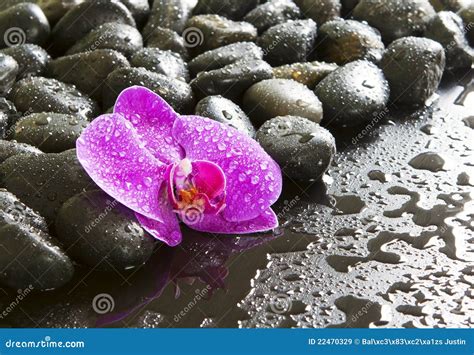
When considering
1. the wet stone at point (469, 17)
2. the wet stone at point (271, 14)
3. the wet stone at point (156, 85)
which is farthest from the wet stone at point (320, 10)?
the wet stone at point (156, 85)

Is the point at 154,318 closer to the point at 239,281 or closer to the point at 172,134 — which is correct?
the point at 239,281

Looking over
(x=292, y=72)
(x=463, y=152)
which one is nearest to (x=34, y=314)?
(x=292, y=72)

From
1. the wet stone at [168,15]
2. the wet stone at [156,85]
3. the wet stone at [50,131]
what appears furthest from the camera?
the wet stone at [168,15]

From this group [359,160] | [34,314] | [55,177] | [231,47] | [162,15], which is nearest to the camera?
[34,314]

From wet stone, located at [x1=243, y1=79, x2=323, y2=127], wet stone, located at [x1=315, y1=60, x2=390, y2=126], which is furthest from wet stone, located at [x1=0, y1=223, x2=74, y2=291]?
wet stone, located at [x1=315, y1=60, x2=390, y2=126]

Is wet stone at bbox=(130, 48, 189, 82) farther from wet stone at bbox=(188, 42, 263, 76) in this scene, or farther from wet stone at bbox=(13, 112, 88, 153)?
wet stone at bbox=(13, 112, 88, 153)

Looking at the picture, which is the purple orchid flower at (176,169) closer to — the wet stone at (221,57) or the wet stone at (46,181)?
the wet stone at (46,181)
